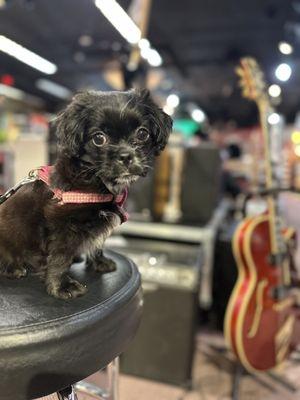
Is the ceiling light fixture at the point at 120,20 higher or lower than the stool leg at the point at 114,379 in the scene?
higher

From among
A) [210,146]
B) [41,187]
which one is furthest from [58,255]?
[210,146]

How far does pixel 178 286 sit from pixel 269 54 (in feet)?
12.9

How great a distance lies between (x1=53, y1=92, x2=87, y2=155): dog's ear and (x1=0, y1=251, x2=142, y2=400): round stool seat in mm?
236

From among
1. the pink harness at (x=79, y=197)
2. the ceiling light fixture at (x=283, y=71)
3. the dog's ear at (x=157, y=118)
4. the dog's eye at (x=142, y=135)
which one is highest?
the ceiling light fixture at (x=283, y=71)

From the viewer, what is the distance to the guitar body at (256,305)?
4.58ft

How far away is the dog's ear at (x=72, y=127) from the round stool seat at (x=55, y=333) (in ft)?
0.78

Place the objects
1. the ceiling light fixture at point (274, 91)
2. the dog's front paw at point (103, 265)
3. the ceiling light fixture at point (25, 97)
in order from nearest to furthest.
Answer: the dog's front paw at point (103, 265)
the ceiling light fixture at point (274, 91)
the ceiling light fixture at point (25, 97)

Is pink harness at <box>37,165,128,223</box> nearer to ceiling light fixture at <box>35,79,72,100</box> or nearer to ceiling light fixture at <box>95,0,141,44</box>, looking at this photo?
ceiling light fixture at <box>95,0,141,44</box>

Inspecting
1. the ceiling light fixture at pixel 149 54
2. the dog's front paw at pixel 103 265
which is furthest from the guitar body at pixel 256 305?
the ceiling light fixture at pixel 149 54

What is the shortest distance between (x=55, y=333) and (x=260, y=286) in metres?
A: 1.07

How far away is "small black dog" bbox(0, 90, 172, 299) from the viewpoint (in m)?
0.60

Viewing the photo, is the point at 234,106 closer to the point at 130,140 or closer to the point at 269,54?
the point at 269,54

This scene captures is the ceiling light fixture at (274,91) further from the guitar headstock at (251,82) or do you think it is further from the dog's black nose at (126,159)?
the dog's black nose at (126,159)

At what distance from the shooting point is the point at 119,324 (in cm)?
60
